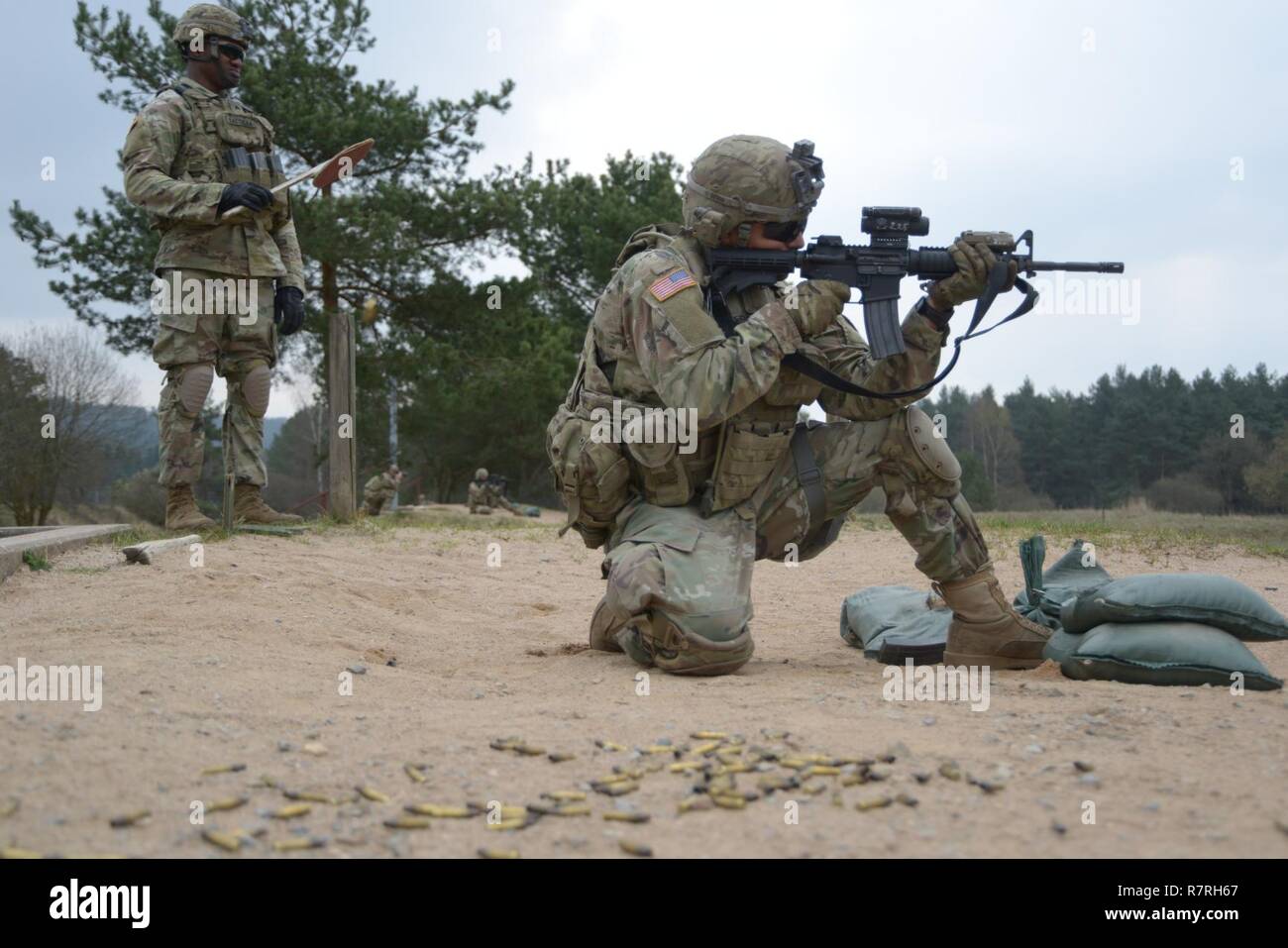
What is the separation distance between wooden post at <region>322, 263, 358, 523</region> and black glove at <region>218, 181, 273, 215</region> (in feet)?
10.9

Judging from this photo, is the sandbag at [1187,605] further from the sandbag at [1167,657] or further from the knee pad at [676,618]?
the knee pad at [676,618]

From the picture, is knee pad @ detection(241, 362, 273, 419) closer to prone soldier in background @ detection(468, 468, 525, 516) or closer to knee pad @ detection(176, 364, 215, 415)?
knee pad @ detection(176, 364, 215, 415)

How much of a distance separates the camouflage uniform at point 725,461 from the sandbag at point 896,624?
34 centimetres

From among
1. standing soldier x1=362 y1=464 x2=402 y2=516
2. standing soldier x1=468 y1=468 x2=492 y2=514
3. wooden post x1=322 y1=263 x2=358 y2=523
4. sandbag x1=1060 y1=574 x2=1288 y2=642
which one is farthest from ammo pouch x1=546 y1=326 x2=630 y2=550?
standing soldier x1=468 y1=468 x2=492 y2=514

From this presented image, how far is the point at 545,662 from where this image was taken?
4160mm

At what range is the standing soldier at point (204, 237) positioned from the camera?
6211mm

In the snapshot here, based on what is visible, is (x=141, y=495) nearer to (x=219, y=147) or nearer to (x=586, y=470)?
(x=219, y=147)

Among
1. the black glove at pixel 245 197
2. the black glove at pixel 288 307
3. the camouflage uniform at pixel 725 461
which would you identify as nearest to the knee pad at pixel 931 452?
the camouflage uniform at pixel 725 461

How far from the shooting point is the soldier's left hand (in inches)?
162

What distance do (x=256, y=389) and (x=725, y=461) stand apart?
372 centimetres

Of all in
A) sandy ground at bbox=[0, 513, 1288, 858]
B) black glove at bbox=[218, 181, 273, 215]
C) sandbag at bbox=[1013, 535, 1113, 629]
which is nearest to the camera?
sandy ground at bbox=[0, 513, 1288, 858]

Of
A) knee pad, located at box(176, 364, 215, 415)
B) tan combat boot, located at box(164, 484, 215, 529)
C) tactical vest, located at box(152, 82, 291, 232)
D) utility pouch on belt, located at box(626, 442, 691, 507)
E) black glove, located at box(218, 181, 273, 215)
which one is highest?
tactical vest, located at box(152, 82, 291, 232)
